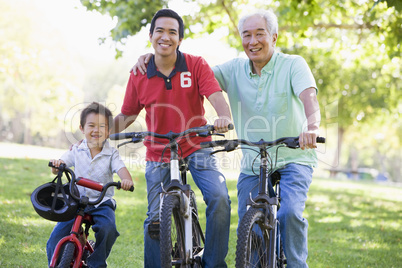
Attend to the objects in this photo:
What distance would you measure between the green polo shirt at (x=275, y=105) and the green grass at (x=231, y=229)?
7.21 feet

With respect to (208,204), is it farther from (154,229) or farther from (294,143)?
(294,143)

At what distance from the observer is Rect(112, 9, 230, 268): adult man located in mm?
3839

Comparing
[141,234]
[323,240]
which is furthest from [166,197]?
[323,240]

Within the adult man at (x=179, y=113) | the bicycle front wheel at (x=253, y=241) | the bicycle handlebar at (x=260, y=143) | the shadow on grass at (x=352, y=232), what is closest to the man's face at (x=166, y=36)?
the adult man at (x=179, y=113)

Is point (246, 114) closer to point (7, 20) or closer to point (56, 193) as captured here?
point (56, 193)

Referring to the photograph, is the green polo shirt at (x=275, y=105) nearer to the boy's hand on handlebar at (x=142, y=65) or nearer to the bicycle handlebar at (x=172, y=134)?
the bicycle handlebar at (x=172, y=134)

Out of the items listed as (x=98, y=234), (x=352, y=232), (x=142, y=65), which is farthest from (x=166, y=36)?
(x=352, y=232)

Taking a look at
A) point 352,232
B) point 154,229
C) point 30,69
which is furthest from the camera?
point 30,69

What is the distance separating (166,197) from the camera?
11.0ft

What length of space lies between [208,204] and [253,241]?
0.53 m

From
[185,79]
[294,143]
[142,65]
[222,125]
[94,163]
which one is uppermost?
[142,65]

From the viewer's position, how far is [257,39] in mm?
4039

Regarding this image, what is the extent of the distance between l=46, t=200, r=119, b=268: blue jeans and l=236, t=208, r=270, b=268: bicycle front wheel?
1.22 meters

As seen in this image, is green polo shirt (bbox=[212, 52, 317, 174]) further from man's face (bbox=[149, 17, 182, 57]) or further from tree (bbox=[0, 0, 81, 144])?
tree (bbox=[0, 0, 81, 144])
